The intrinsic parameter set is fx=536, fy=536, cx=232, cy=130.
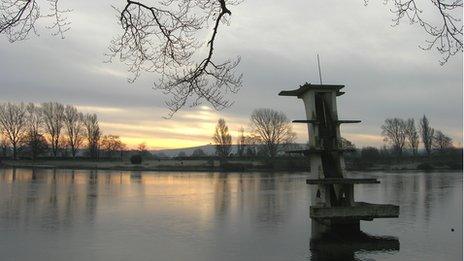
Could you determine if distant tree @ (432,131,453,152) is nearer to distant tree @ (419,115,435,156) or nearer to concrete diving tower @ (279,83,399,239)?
distant tree @ (419,115,435,156)

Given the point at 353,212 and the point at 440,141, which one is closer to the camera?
the point at 353,212

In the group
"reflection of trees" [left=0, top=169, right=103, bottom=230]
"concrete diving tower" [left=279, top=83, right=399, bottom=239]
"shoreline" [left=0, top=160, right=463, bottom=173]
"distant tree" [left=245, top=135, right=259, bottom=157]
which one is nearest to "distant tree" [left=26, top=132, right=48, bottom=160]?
"shoreline" [left=0, top=160, right=463, bottom=173]

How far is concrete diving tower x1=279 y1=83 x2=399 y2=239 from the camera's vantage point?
54.4 ft

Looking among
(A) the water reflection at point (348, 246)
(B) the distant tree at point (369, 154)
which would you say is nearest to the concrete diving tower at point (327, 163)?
(A) the water reflection at point (348, 246)

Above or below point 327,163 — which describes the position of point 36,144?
above

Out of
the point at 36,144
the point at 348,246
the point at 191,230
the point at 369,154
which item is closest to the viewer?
the point at 348,246

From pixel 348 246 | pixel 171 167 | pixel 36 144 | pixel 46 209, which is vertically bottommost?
pixel 348 246

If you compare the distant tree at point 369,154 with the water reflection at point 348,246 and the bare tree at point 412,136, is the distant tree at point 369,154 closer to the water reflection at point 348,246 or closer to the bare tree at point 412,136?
the bare tree at point 412,136

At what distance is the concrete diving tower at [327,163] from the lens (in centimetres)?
1659

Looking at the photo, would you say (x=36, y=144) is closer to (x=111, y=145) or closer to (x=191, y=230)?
(x=111, y=145)

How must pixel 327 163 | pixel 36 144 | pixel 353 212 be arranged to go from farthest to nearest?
pixel 36 144 < pixel 327 163 < pixel 353 212

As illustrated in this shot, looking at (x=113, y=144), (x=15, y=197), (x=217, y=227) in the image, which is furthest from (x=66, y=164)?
(x=217, y=227)

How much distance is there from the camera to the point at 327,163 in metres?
17.7

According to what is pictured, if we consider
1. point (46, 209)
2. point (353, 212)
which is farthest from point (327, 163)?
point (46, 209)
